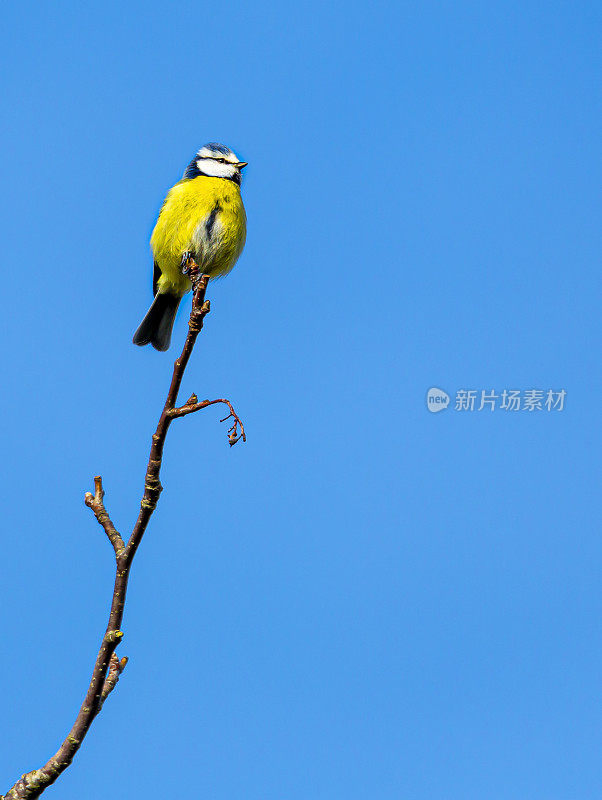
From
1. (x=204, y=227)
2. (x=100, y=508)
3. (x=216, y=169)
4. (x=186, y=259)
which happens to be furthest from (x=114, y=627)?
(x=216, y=169)

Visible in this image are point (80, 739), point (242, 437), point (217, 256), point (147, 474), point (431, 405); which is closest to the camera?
point (80, 739)

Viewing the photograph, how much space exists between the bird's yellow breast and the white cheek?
0.61 ft

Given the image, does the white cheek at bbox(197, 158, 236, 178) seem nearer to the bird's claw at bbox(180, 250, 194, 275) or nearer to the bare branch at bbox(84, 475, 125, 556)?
the bird's claw at bbox(180, 250, 194, 275)

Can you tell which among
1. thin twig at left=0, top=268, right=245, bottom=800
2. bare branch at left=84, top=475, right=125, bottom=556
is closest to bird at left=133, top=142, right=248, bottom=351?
bare branch at left=84, top=475, right=125, bottom=556

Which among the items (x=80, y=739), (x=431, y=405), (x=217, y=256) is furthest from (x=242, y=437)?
(x=431, y=405)

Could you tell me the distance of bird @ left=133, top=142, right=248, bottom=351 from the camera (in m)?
7.28

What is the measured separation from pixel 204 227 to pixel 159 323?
1.40 m

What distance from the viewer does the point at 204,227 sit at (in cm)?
729

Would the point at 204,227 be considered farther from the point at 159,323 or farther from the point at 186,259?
the point at 159,323

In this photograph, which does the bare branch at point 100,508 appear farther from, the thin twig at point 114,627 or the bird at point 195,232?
the bird at point 195,232

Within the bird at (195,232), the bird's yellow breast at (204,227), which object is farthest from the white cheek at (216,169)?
A: the bird's yellow breast at (204,227)

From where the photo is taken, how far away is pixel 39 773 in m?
2.88

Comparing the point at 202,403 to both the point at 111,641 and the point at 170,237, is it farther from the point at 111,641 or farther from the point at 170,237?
the point at 170,237

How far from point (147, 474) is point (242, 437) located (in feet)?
2.41
